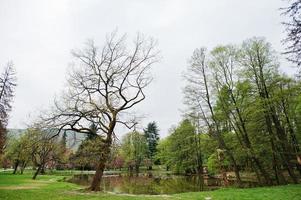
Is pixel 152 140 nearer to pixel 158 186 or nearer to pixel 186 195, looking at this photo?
pixel 158 186

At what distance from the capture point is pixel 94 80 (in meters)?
21.2

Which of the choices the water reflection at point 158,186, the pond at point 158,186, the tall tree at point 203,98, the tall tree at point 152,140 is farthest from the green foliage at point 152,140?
the tall tree at point 203,98

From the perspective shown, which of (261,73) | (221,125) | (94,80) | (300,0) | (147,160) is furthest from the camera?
(147,160)

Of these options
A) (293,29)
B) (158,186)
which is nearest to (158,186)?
(158,186)

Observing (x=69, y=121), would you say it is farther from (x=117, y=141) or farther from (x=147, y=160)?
(x=147, y=160)

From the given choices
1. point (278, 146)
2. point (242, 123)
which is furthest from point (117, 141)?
point (278, 146)

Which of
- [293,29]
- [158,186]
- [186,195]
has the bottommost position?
[186,195]

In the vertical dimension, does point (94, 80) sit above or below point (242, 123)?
above

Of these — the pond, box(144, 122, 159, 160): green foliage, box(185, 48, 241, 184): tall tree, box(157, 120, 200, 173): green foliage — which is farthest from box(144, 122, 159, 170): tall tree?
box(185, 48, 241, 184): tall tree

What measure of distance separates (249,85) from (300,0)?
1481 centimetres

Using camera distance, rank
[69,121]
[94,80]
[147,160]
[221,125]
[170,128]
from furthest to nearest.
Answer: [147,160]
[170,128]
[221,125]
[94,80]
[69,121]

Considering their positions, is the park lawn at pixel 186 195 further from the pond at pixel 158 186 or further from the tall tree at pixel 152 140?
the tall tree at pixel 152 140

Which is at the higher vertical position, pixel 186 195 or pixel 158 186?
pixel 158 186

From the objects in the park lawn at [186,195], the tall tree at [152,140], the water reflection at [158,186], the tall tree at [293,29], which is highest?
the tall tree at [152,140]
